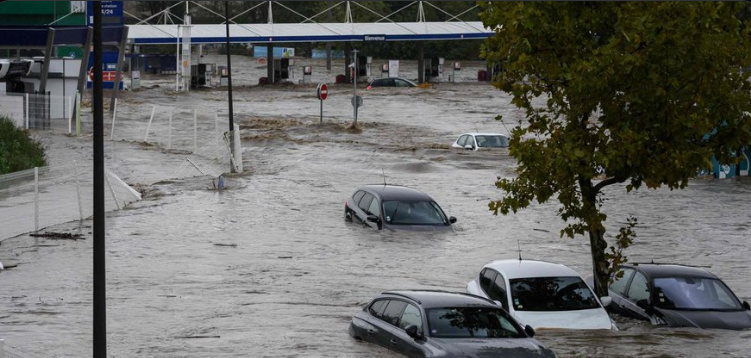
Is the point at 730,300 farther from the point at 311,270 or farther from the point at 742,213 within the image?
the point at 742,213

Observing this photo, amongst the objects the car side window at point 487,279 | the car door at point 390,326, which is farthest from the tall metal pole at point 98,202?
the car side window at point 487,279

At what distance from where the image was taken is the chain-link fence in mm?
26875

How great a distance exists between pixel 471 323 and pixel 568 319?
123 inches

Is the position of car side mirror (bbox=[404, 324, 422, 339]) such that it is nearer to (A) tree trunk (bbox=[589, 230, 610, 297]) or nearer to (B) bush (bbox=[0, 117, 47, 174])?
(A) tree trunk (bbox=[589, 230, 610, 297])

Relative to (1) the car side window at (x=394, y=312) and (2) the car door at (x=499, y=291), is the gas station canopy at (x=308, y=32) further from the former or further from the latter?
(1) the car side window at (x=394, y=312)

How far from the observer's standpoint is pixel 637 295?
754 inches

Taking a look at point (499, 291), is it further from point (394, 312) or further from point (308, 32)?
point (308, 32)

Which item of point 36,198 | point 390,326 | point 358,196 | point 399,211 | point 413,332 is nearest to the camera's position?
point 413,332

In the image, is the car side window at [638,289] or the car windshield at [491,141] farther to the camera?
the car windshield at [491,141]

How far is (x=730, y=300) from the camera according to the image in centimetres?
1880

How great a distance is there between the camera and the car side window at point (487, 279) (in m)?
18.7

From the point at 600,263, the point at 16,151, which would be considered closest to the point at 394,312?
the point at 600,263

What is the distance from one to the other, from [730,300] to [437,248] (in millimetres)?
9754

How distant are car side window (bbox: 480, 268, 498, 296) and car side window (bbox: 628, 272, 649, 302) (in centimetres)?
234
